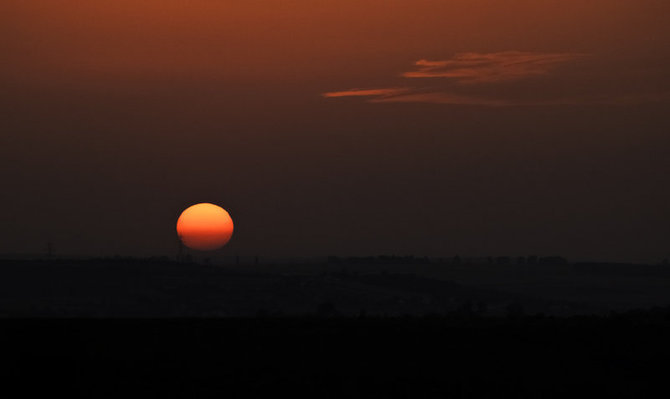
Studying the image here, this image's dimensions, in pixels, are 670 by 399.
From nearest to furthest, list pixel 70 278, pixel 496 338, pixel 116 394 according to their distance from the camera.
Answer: pixel 116 394 < pixel 496 338 < pixel 70 278

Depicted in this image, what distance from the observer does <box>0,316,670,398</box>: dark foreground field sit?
32094 mm

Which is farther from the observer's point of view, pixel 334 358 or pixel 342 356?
pixel 342 356

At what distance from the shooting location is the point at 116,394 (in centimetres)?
3120

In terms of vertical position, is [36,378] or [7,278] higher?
[7,278]

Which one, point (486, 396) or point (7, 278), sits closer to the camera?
point (486, 396)

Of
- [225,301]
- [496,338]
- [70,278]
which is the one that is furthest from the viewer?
[70,278]

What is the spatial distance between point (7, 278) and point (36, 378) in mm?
166400

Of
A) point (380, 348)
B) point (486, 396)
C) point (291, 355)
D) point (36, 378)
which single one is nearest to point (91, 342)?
point (36, 378)

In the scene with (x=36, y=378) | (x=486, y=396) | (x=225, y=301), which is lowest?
(x=486, y=396)

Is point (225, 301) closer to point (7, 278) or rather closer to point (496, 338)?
point (7, 278)

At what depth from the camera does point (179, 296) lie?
185500 millimetres

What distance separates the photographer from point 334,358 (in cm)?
3462

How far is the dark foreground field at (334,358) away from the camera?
32.1m

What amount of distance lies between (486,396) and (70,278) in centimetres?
17093
